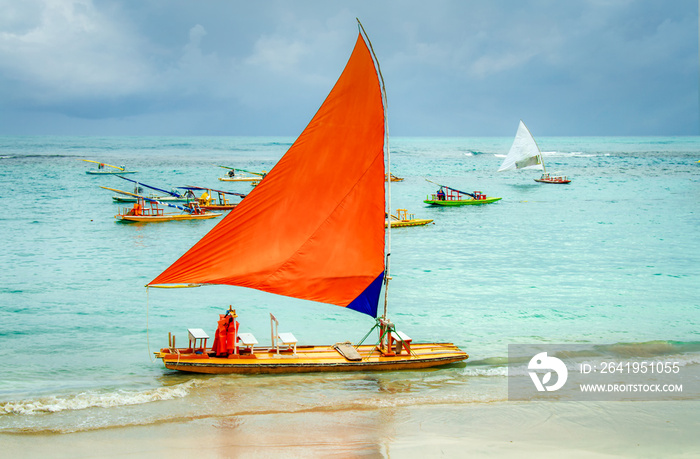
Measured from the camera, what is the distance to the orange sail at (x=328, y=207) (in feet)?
47.1

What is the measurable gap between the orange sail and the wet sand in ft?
10.2

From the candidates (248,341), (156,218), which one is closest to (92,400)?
(248,341)

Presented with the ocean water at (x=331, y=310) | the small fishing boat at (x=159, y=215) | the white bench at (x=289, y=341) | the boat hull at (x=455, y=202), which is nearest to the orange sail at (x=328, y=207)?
the white bench at (x=289, y=341)

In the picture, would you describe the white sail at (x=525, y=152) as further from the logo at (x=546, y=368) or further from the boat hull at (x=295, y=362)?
the boat hull at (x=295, y=362)

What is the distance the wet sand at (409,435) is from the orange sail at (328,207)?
3.12 m

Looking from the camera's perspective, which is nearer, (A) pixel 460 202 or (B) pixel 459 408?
(B) pixel 459 408

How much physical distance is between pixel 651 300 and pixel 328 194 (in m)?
17.1

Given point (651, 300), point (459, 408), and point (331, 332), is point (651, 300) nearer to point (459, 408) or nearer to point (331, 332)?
point (331, 332)

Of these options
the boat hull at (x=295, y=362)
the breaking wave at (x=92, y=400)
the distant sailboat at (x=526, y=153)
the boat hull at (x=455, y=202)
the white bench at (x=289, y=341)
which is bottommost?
the breaking wave at (x=92, y=400)

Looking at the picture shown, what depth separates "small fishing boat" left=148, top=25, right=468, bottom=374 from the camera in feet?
47.0

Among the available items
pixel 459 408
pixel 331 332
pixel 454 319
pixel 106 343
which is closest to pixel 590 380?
pixel 459 408

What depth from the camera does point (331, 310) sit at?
77.2 feet

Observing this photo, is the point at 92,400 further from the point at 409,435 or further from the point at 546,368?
the point at 546,368

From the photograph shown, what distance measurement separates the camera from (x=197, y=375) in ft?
49.4
